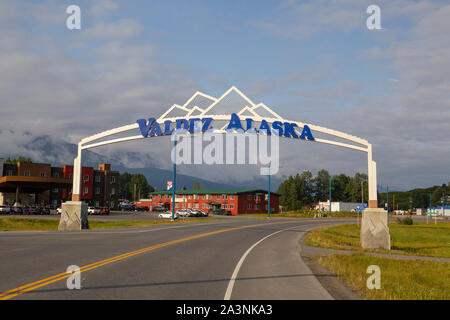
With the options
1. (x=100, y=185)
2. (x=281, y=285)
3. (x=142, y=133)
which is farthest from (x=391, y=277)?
(x=100, y=185)

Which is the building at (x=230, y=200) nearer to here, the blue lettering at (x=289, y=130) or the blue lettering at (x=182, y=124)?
the blue lettering at (x=182, y=124)

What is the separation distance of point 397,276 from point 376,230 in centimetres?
882

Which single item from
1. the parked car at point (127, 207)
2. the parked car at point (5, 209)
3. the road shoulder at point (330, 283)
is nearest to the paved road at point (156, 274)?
the road shoulder at point (330, 283)

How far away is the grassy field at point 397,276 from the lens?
10.3 m

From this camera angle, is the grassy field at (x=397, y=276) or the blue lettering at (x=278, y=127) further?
the blue lettering at (x=278, y=127)

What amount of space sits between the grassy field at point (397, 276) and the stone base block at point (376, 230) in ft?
14.1

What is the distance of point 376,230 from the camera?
22141mm

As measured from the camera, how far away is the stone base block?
2195 centimetres

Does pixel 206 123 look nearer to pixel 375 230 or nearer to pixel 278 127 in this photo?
pixel 278 127

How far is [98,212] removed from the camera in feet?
236

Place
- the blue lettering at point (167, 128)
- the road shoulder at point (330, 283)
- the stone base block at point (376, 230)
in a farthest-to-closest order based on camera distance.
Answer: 1. the blue lettering at point (167, 128)
2. the stone base block at point (376, 230)
3. the road shoulder at point (330, 283)

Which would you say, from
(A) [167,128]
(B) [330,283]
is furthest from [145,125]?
(B) [330,283]
